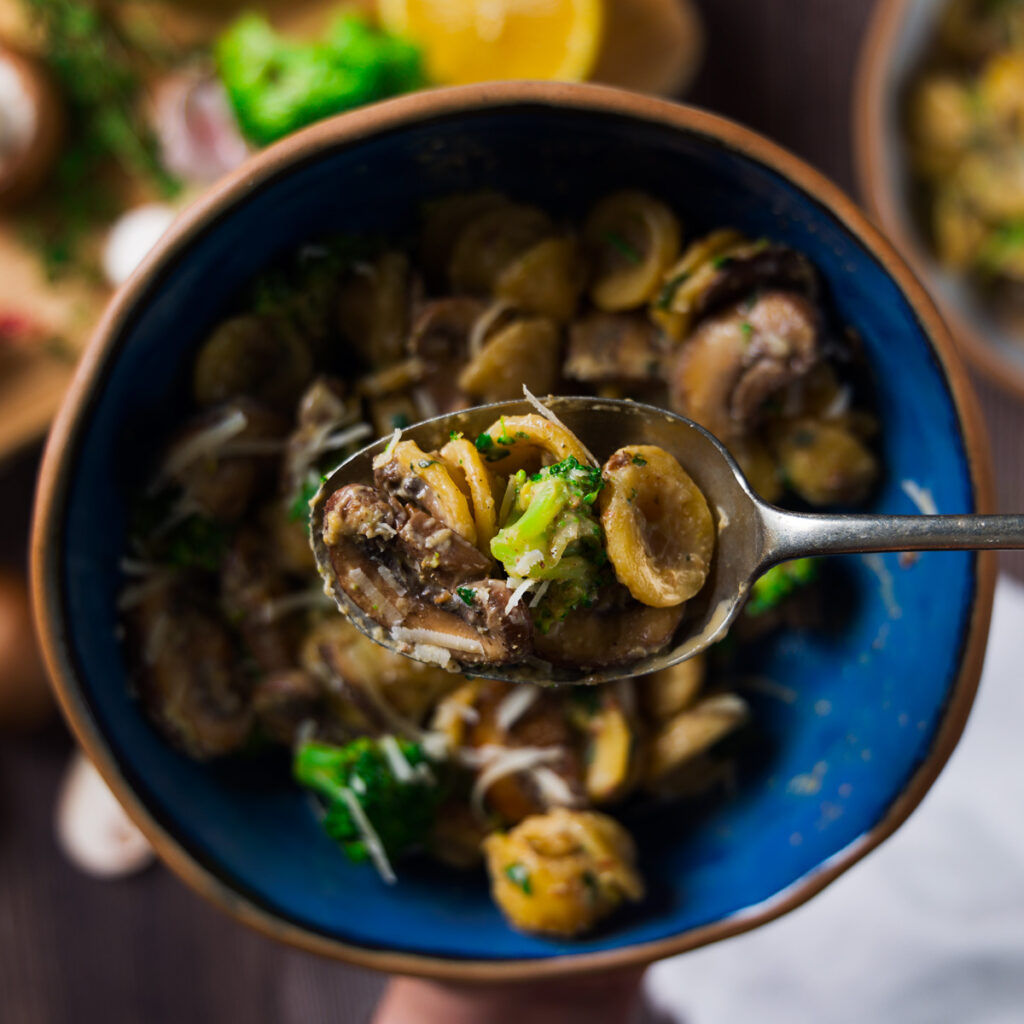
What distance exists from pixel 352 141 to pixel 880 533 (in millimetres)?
1111

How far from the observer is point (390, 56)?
2625 mm

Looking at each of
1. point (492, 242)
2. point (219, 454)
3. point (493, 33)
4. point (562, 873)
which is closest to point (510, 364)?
point (492, 242)

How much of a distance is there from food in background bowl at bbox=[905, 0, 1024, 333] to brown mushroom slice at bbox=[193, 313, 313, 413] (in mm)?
2042

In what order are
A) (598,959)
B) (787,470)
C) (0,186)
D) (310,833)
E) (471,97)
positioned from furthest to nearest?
(0,186)
(310,833)
(787,470)
(598,959)
(471,97)

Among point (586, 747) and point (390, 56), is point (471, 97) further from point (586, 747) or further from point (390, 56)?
point (586, 747)

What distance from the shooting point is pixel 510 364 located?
208 cm

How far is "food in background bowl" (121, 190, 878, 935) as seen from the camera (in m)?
2.07

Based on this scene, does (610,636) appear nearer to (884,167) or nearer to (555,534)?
(555,534)

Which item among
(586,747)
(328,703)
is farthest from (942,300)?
(328,703)

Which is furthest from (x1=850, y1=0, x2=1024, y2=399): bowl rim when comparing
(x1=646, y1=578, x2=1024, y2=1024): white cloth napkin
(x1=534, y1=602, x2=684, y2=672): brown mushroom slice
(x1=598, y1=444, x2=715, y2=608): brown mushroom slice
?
(x1=534, y1=602, x2=684, y2=672): brown mushroom slice

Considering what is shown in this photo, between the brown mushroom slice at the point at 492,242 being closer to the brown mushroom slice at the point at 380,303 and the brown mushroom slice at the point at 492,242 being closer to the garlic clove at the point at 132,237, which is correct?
the brown mushroom slice at the point at 380,303

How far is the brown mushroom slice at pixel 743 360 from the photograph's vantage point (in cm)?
199

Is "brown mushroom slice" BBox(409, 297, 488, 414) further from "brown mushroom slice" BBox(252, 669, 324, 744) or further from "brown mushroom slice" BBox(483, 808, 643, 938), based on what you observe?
"brown mushroom slice" BBox(483, 808, 643, 938)

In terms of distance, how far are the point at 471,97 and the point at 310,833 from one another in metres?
1.54
